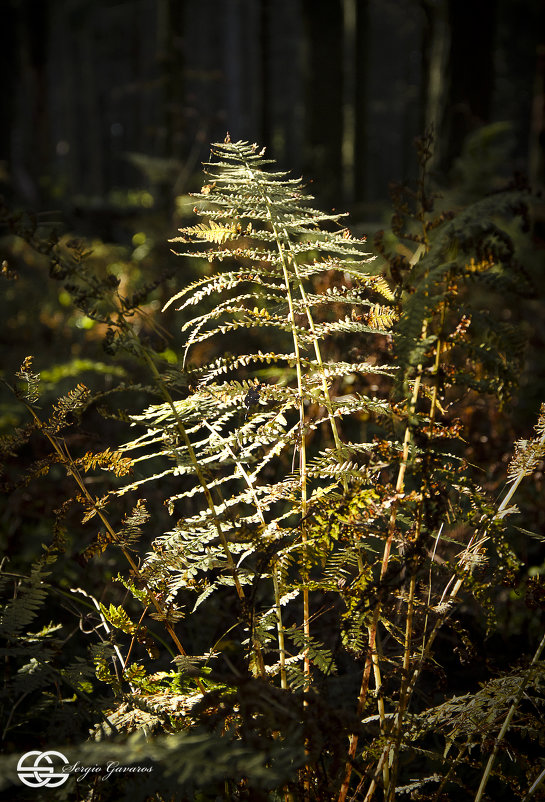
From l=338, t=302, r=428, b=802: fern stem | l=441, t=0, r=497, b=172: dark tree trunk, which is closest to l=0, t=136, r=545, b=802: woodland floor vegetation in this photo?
l=338, t=302, r=428, b=802: fern stem

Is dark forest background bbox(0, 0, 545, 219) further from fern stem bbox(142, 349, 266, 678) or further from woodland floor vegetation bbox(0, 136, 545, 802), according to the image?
fern stem bbox(142, 349, 266, 678)

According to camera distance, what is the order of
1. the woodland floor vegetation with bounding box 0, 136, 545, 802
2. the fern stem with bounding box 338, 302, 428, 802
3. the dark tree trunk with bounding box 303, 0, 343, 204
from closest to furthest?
the woodland floor vegetation with bounding box 0, 136, 545, 802
the fern stem with bounding box 338, 302, 428, 802
the dark tree trunk with bounding box 303, 0, 343, 204

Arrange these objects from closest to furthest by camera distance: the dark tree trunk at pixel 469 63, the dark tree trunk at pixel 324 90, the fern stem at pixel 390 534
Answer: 1. the fern stem at pixel 390 534
2. the dark tree trunk at pixel 469 63
3. the dark tree trunk at pixel 324 90

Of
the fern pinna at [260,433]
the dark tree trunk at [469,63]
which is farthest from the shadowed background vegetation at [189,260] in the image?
the fern pinna at [260,433]

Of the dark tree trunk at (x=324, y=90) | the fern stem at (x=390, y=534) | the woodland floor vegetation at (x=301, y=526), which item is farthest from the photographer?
the dark tree trunk at (x=324, y=90)

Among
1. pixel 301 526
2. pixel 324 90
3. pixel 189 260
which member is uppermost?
pixel 324 90

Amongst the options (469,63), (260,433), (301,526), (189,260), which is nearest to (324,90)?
(469,63)

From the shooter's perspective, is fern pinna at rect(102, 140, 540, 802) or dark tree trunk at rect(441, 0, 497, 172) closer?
fern pinna at rect(102, 140, 540, 802)

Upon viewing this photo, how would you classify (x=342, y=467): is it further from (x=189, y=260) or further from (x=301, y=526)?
(x=189, y=260)

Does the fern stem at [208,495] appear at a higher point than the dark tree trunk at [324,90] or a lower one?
lower

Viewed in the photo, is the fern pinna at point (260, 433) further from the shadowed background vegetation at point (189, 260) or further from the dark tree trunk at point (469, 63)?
the dark tree trunk at point (469, 63)

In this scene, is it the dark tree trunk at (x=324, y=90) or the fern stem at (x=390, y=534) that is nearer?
the fern stem at (x=390, y=534)

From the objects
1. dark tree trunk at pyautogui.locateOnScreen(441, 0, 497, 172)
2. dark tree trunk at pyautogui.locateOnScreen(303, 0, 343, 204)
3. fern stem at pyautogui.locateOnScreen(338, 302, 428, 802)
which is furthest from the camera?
dark tree trunk at pyautogui.locateOnScreen(303, 0, 343, 204)

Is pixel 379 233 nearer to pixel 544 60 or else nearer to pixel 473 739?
pixel 473 739
